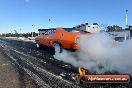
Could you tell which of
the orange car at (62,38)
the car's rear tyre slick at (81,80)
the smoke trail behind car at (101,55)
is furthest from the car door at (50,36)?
the car's rear tyre slick at (81,80)

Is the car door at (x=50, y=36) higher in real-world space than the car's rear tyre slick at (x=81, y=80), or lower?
higher

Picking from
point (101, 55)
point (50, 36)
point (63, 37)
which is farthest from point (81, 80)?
point (50, 36)

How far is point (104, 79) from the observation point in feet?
26.0

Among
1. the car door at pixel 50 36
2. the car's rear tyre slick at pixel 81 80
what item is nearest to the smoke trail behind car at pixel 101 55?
the car door at pixel 50 36

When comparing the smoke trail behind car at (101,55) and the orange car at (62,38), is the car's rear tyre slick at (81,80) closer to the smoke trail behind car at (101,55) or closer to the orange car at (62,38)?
the smoke trail behind car at (101,55)

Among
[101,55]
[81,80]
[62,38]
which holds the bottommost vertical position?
[81,80]

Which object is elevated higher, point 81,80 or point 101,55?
point 101,55

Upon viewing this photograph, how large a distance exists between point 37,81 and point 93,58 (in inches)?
197

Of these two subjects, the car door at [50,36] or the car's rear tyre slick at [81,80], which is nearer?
the car's rear tyre slick at [81,80]

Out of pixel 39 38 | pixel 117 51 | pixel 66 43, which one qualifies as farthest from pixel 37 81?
pixel 39 38

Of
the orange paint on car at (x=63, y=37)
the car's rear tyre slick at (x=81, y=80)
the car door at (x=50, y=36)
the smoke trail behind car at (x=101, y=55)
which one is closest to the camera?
the car's rear tyre slick at (x=81, y=80)

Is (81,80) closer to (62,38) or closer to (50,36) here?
(62,38)

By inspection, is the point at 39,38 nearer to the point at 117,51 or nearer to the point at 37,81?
the point at 117,51

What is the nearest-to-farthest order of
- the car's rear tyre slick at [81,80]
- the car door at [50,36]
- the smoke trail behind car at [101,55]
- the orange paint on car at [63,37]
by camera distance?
the car's rear tyre slick at [81,80]
the smoke trail behind car at [101,55]
the orange paint on car at [63,37]
the car door at [50,36]
